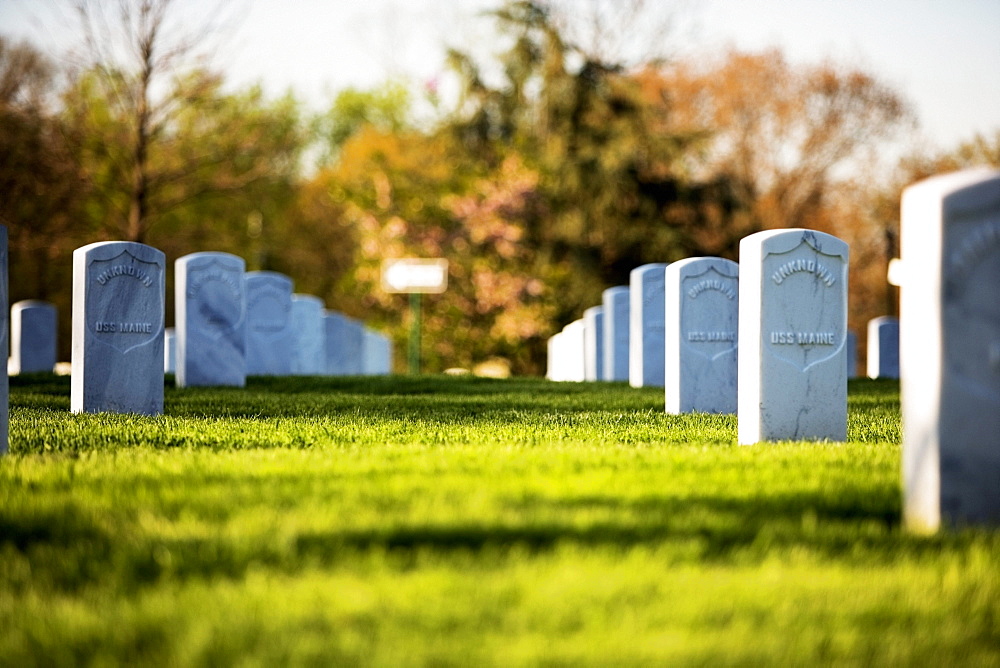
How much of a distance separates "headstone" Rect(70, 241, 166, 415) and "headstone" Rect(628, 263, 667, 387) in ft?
22.6

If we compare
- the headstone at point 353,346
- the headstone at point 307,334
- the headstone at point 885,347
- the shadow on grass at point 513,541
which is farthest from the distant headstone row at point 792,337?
the headstone at point 353,346

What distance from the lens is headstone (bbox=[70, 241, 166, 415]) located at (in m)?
10.8

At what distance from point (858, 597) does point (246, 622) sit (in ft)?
6.55

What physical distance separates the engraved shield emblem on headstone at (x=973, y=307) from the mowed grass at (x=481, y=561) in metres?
0.72

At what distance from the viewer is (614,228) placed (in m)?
34.9

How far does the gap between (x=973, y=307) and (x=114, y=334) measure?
8.10m

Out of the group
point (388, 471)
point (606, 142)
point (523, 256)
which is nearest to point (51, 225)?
point (523, 256)

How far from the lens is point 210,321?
15.7 meters

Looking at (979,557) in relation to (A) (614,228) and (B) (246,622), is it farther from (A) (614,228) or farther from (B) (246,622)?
(A) (614,228)

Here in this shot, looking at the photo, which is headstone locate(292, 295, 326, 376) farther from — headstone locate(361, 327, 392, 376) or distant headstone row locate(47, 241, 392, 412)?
headstone locate(361, 327, 392, 376)

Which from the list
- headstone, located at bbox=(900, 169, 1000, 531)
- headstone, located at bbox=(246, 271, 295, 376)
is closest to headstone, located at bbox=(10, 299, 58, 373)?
headstone, located at bbox=(246, 271, 295, 376)

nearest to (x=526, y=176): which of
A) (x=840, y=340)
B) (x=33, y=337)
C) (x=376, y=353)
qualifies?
(x=376, y=353)

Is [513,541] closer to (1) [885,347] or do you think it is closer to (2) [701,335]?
(2) [701,335]

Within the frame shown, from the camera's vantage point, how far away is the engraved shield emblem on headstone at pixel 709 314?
37.9ft
